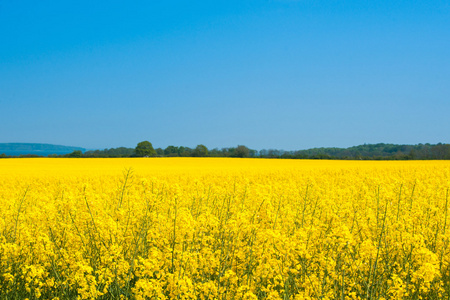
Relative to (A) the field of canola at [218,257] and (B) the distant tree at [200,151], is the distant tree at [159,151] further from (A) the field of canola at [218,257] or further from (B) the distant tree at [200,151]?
(A) the field of canola at [218,257]

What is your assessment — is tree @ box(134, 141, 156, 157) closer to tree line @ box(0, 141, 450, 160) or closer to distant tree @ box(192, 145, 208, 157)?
tree line @ box(0, 141, 450, 160)

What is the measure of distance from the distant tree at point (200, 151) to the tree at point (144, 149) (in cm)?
670

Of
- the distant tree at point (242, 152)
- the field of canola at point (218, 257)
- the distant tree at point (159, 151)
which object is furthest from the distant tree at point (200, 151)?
the field of canola at point (218, 257)

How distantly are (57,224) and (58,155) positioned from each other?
1893 inches

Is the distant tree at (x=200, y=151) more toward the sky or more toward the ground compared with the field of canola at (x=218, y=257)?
more toward the sky

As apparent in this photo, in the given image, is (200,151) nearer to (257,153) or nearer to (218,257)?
(257,153)

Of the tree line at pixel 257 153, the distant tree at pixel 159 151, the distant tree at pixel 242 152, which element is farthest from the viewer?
the distant tree at pixel 159 151

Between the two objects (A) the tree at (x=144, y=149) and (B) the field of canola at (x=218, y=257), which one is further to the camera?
(A) the tree at (x=144, y=149)

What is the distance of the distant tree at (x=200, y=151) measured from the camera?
54.3m

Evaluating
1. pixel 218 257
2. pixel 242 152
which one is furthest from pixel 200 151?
pixel 218 257

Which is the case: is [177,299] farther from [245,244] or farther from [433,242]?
[433,242]

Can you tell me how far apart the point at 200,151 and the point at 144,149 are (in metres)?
9.68

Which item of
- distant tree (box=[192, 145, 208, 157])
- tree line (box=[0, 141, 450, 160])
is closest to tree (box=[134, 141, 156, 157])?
tree line (box=[0, 141, 450, 160])

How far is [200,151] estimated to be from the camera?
55.5 metres
